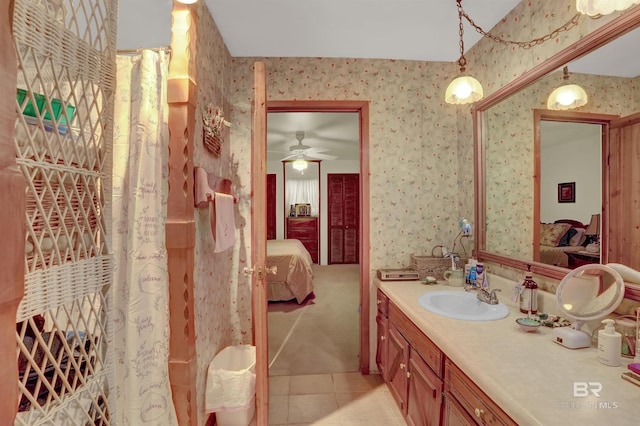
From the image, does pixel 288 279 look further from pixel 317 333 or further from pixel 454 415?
pixel 454 415

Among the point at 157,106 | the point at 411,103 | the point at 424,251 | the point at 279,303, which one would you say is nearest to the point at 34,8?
the point at 157,106

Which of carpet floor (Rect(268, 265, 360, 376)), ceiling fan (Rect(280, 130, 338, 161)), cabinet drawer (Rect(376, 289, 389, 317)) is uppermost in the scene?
ceiling fan (Rect(280, 130, 338, 161))

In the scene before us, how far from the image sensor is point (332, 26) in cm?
195

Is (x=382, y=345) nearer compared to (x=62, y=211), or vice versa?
(x=62, y=211)

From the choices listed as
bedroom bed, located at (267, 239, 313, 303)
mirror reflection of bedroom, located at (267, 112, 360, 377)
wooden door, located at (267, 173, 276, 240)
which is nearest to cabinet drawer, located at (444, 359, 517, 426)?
mirror reflection of bedroom, located at (267, 112, 360, 377)

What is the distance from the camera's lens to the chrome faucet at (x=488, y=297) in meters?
1.59

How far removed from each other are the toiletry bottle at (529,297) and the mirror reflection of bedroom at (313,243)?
151 centimetres

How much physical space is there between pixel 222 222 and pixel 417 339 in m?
1.27

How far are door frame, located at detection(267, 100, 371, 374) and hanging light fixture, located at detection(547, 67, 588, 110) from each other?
1.20 meters

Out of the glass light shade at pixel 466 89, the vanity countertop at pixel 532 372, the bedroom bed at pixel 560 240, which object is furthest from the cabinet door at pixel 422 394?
the glass light shade at pixel 466 89

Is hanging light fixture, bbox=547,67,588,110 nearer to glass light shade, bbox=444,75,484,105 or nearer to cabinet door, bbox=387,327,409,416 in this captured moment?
glass light shade, bbox=444,75,484,105

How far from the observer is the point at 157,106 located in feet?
4.47

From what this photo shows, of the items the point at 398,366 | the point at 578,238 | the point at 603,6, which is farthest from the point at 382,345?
the point at 603,6

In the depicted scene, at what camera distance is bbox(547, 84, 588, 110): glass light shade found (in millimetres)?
1355
